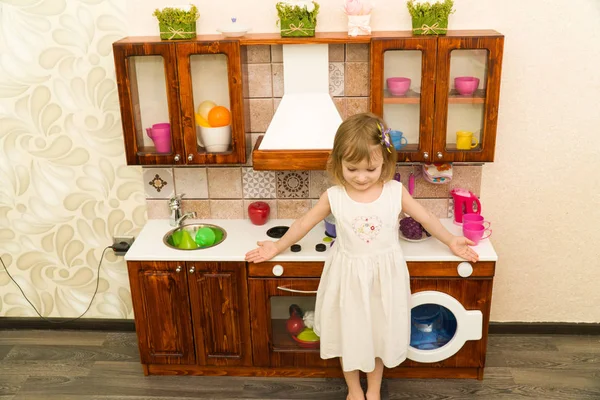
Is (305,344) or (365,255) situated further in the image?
(305,344)

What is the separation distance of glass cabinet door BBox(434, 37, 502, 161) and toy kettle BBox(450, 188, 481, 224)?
0.28 metres

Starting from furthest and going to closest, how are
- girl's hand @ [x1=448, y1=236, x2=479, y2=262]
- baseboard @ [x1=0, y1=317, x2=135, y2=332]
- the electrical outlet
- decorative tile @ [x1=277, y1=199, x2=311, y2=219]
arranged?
baseboard @ [x1=0, y1=317, x2=135, y2=332] < the electrical outlet < decorative tile @ [x1=277, y1=199, x2=311, y2=219] < girl's hand @ [x1=448, y1=236, x2=479, y2=262]

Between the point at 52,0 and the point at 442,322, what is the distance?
2258 mm

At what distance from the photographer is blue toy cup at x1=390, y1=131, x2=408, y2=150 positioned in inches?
108

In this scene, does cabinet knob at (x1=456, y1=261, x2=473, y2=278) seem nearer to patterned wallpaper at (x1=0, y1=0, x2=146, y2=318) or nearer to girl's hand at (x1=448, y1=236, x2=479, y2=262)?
girl's hand at (x1=448, y1=236, x2=479, y2=262)

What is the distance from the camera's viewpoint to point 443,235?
2682 mm

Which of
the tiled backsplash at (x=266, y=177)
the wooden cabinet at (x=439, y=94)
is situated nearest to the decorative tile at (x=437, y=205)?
the tiled backsplash at (x=266, y=177)

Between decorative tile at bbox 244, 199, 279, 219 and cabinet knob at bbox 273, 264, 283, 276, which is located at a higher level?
A: decorative tile at bbox 244, 199, 279, 219

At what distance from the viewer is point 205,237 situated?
3092 millimetres

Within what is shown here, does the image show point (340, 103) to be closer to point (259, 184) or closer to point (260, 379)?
point (259, 184)

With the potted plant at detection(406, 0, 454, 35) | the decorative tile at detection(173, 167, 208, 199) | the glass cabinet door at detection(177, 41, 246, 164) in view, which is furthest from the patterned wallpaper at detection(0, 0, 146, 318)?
the potted plant at detection(406, 0, 454, 35)

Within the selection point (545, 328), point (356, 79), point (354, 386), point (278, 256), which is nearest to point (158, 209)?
point (278, 256)

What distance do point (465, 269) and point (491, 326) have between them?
753 millimetres

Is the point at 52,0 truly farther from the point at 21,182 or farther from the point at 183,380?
the point at 183,380
